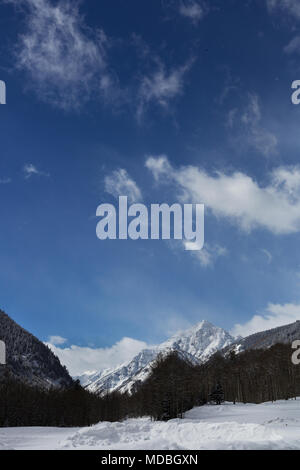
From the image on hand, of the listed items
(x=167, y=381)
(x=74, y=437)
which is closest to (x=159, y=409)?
(x=167, y=381)

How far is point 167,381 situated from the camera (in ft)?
204

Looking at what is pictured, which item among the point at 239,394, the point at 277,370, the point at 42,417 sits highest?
the point at 277,370
